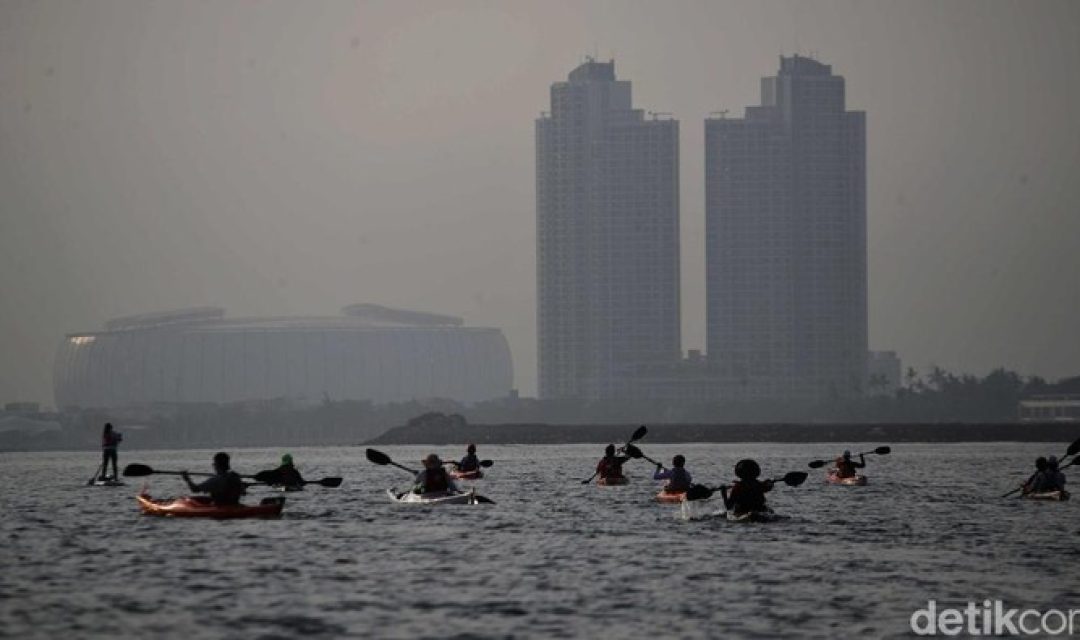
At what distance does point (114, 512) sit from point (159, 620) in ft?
97.8

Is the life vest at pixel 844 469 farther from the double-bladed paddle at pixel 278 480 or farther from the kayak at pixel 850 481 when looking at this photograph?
the double-bladed paddle at pixel 278 480

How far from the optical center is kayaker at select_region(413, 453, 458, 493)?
2507 inches

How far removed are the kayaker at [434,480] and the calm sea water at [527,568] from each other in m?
0.93

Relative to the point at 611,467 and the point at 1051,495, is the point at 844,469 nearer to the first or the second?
the point at 611,467

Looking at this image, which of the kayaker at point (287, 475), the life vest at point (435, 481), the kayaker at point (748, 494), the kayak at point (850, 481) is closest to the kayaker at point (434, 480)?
the life vest at point (435, 481)

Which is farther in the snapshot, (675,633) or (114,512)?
(114,512)

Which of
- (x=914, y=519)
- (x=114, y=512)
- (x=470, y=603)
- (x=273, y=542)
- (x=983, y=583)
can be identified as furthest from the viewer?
(x=114, y=512)

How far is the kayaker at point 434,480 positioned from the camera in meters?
63.7

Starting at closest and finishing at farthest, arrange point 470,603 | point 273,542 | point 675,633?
point 675,633 < point 470,603 < point 273,542

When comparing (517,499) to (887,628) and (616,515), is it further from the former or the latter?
(887,628)

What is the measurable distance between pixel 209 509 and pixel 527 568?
1403 centimetres

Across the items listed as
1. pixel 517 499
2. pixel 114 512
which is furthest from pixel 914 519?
pixel 114 512

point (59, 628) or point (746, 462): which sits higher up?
point (746, 462)

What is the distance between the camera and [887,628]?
117 feet
